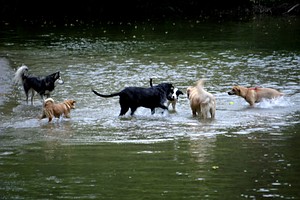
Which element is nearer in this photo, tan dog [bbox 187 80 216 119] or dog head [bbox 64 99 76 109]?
tan dog [bbox 187 80 216 119]

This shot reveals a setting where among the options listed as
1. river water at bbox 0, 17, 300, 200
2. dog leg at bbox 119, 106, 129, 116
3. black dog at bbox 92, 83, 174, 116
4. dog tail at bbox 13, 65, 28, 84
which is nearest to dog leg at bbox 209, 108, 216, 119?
river water at bbox 0, 17, 300, 200

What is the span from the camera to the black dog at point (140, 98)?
14.6 meters

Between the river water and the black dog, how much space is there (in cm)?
26

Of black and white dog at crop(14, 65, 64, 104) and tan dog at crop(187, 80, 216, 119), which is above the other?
black and white dog at crop(14, 65, 64, 104)

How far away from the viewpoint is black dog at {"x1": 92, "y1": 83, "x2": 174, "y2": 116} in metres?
14.6

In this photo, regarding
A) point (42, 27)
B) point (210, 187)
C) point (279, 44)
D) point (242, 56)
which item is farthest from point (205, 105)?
point (42, 27)

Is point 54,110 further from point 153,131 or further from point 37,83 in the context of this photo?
point 37,83

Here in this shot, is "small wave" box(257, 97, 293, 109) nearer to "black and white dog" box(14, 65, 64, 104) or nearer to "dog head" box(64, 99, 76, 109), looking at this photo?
"dog head" box(64, 99, 76, 109)

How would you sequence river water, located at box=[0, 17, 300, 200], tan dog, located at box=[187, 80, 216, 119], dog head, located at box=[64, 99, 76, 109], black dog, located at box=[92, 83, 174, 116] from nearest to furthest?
river water, located at box=[0, 17, 300, 200], tan dog, located at box=[187, 80, 216, 119], dog head, located at box=[64, 99, 76, 109], black dog, located at box=[92, 83, 174, 116]

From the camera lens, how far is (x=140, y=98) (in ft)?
48.1

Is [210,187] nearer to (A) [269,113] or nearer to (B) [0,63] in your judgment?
(A) [269,113]

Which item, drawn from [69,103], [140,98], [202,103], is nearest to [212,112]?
[202,103]

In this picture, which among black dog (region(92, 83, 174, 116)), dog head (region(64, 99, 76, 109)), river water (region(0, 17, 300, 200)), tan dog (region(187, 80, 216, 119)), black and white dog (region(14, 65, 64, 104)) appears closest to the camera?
river water (region(0, 17, 300, 200))

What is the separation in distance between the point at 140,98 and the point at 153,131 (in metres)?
1.86
